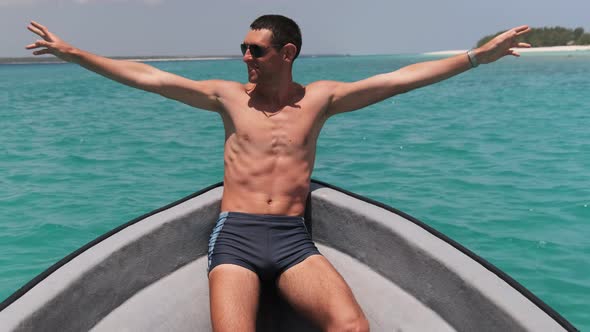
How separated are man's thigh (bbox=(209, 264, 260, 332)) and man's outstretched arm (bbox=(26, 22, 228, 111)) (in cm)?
88

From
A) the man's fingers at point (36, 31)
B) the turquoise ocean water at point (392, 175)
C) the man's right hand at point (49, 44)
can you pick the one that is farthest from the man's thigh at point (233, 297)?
the turquoise ocean water at point (392, 175)

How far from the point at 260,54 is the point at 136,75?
619mm

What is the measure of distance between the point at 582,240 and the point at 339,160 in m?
4.73

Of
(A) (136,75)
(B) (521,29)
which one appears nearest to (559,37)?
(B) (521,29)

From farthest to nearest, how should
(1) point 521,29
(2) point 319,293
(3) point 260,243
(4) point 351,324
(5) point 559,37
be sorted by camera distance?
(5) point 559,37 < (1) point 521,29 < (3) point 260,243 < (2) point 319,293 < (4) point 351,324

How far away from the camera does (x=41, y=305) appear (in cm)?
191

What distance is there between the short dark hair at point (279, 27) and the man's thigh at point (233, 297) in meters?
1.05

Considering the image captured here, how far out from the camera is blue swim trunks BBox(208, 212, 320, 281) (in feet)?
7.63

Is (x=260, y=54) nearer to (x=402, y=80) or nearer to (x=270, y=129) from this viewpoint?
(x=270, y=129)

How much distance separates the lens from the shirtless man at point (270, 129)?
2322mm

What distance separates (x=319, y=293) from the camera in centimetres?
216

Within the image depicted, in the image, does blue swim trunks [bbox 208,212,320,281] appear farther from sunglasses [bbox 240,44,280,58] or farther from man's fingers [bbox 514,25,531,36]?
man's fingers [bbox 514,25,531,36]

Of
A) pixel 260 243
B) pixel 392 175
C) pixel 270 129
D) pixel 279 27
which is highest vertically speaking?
pixel 279 27

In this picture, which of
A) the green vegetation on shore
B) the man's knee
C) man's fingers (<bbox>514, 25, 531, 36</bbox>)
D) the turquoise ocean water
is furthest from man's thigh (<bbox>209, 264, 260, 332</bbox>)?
the green vegetation on shore
